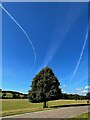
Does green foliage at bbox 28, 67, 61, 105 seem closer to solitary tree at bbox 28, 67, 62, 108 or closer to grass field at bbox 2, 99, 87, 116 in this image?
solitary tree at bbox 28, 67, 62, 108

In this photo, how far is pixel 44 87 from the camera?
43531mm

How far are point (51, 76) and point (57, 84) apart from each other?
67.3 inches

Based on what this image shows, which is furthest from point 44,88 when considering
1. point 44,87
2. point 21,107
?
point 21,107

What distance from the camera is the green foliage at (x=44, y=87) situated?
43125mm

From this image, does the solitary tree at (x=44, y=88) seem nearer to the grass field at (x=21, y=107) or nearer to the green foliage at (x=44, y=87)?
the green foliage at (x=44, y=87)

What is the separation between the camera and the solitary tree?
43125 mm

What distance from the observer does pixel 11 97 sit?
7125 centimetres

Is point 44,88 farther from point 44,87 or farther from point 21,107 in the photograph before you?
point 21,107

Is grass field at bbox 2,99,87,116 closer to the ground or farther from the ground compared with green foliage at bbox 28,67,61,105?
closer to the ground

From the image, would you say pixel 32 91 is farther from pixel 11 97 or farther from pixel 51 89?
pixel 11 97

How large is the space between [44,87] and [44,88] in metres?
0.18

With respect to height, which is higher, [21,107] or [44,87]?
[44,87]

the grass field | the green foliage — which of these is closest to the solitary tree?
the green foliage

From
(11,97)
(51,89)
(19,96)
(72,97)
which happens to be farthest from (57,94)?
(72,97)
